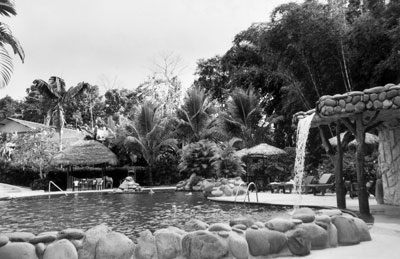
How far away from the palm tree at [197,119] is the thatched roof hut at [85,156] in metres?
5.29

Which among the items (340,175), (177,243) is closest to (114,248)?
(177,243)

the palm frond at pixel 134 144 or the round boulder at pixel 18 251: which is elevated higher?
the palm frond at pixel 134 144

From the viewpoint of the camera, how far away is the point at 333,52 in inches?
689

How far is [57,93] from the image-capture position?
2872 centimetres

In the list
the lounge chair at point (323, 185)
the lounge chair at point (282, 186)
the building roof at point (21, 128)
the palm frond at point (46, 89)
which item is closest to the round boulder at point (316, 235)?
the lounge chair at point (323, 185)

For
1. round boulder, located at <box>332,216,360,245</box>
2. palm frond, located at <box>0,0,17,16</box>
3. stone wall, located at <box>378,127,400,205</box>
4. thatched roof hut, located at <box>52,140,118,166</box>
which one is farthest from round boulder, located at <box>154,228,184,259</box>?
thatched roof hut, located at <box>52,140,118,166</box>

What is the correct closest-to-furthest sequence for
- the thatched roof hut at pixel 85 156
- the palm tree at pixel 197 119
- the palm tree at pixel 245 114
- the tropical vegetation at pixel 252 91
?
the tropical vegetation at pixel 252 91 < the thatched roof hut at pixel 85 156 < the palm tree at pixel 245 114 < the palm tree at pixel 197 119

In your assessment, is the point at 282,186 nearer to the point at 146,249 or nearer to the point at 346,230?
the point at 346,230

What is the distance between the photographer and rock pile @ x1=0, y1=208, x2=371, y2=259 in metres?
4.68

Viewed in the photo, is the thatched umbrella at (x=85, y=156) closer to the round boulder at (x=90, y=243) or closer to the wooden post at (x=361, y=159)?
the wooden post at (x=361, y=159)

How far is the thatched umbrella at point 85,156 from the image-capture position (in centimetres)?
2339

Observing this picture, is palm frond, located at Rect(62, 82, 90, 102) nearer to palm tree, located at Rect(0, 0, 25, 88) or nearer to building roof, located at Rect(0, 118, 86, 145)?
building roof, located at Rect(0, 118, 86, 145)

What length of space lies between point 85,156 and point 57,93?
7.27 metres

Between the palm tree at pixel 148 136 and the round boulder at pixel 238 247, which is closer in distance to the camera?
the round boulder at pixel 238 247
